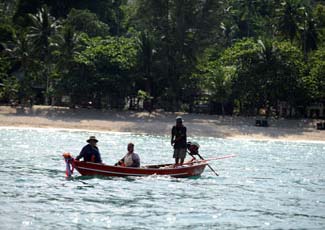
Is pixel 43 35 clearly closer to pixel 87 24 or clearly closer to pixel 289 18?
pixel 87 24

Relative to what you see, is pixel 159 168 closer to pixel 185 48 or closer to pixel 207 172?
pixel 207 172

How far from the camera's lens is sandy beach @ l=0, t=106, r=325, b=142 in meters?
63.3

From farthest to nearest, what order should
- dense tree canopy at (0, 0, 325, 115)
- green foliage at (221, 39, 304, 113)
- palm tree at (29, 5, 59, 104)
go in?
palm tree at (29, 5, 59, 104) → dense tree canopy at (0, 0, 325, 115) → green foliage at (221, 39, 304, 113)

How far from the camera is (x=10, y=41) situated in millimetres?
77250

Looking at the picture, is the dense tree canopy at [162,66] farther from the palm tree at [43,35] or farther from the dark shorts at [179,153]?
the dark shorts at [179,153]

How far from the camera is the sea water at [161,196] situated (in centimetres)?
2052

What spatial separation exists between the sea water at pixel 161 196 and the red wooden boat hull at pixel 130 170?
0.26 metres

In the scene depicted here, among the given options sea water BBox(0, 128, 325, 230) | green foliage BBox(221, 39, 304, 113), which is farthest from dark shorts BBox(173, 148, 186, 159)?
green foliage BBox(221, 39, 304, 113)

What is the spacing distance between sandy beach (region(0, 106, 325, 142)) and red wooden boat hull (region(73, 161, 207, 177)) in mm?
31310

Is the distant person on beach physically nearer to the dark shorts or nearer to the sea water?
the dark shorts

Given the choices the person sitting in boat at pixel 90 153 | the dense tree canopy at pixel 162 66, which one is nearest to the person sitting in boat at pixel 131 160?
the person sitting in boat at pixel 90 153

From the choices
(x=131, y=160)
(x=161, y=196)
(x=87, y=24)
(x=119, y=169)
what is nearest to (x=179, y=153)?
(x=131, y=160)

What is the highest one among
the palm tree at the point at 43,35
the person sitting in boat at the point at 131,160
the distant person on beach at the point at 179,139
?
the palm tree at the point at 43,35

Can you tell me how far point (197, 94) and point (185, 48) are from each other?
5.05 m
